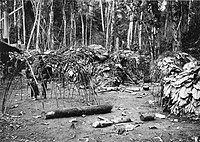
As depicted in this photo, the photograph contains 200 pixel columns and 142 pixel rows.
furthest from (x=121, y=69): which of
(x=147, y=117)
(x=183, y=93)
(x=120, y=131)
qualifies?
(x=120, y=131)

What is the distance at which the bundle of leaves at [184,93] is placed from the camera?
565 centimetres

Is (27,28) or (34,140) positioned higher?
(27,28)

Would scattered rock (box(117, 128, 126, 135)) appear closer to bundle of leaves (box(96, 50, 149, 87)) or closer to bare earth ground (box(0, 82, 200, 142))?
bare earth ground (box(0, 82, 200, 142))

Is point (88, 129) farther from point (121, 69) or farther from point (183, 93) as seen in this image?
point (121, 69)

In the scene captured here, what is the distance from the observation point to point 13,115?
241 inches

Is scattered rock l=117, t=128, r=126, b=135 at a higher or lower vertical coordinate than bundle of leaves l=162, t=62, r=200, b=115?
lower

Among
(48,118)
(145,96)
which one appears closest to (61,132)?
(48,118)

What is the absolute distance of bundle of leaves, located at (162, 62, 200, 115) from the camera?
18.5 ft

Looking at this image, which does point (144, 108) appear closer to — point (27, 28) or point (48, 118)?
point (48, 118)

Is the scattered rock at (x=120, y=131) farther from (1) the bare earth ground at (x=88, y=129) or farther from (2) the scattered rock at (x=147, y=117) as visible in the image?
(2) the scattered rock at (x=147, y=117)

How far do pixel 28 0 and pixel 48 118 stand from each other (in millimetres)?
16208

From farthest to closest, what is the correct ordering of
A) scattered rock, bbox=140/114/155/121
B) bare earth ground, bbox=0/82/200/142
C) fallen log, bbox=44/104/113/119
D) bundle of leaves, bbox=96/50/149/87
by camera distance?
bundle of leaves, bbox=96/50/149/87 → fallen log, bbox=44/104/113/119 → scattered rock, bbox=140/114/155/121 → bare earth ground, bbox=0/82/200/142

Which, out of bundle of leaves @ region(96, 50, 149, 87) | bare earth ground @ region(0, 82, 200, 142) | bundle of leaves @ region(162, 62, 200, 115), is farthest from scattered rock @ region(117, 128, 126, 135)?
bundle of leaves @ region(96, 50, 149, 87)

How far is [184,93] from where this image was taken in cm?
588
